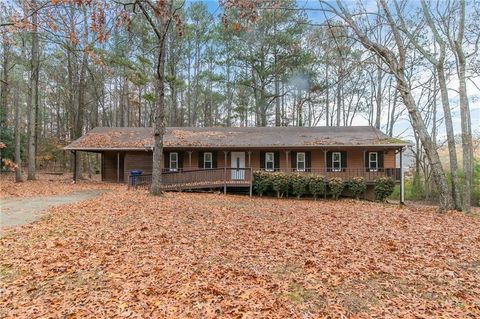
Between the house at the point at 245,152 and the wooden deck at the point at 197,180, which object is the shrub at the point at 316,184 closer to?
the house at the point at 245,152

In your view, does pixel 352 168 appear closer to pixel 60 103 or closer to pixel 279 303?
pixel 279 303

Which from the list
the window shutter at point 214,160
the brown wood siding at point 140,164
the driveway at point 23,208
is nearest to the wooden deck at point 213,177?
the window shutter at point 214,160

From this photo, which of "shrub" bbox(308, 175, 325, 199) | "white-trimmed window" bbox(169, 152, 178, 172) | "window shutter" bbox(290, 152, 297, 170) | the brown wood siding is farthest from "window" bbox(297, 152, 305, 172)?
the brown wood siding

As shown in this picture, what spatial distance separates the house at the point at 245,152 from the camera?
18.2 m

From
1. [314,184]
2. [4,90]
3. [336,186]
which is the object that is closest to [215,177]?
[314,184]

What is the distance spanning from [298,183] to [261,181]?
6.96 feet

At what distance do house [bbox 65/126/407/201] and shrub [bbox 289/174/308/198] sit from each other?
5.09ft

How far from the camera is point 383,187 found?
16.9 m

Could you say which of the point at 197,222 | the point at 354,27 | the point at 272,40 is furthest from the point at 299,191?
the point at 272,40

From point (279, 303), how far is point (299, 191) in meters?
13.9

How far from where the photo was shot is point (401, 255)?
574cm

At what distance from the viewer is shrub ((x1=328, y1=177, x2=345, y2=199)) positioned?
56.3ft

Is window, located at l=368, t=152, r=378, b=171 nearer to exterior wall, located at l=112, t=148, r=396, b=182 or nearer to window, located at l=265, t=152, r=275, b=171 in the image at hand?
exterior wall, located at l=112, t=148, r=396, b=182

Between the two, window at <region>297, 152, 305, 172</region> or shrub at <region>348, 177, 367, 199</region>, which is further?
window at <region>297, 152, 305, 172</region>
